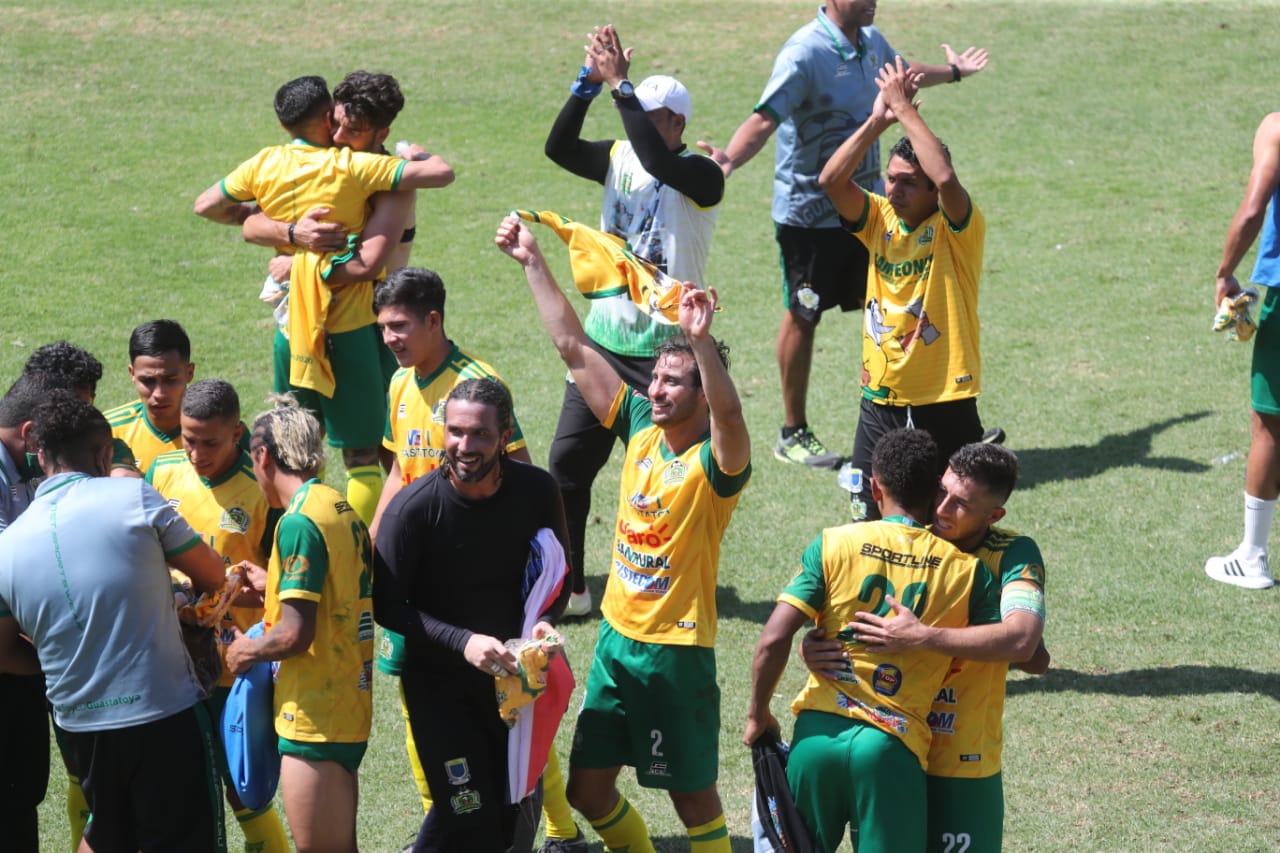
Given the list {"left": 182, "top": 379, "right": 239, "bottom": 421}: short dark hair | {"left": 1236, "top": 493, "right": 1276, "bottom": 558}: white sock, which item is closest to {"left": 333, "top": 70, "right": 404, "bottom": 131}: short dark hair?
{"left": 182, "top": 379, "right": 239, "bottom": 421}: short dark hair

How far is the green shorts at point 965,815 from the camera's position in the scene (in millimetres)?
4668

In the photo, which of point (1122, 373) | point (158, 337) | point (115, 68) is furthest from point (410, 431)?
point (115, 68)

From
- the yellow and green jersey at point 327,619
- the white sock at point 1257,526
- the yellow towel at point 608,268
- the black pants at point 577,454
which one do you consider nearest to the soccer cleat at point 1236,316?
the white sock at point 1257,526

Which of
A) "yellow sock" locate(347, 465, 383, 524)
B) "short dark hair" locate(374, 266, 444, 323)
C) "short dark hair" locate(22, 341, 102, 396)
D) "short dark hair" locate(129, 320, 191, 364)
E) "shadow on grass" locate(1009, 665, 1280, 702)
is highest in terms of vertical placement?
"short dark hair" locate(374, 266, 444, 323)

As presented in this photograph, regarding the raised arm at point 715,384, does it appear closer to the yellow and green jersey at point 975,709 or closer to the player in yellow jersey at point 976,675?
the player in yellow jersey at point 976,675

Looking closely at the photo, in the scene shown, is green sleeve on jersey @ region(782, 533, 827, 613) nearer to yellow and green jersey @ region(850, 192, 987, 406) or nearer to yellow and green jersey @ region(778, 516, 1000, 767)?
yellow and green jersey @ region(778, 516, 1000, 767)

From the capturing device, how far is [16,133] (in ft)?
48.9

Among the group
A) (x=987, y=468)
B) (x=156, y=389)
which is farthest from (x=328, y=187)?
(x=987, y=468)

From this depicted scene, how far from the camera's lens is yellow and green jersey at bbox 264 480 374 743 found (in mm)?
4691

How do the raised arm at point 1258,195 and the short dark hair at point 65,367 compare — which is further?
the raised arm at point 1258,195

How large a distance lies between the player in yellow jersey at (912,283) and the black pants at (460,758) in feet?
8.12

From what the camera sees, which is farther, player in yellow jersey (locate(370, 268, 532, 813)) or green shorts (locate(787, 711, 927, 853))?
player in yellow jersey (locate(370, 268, 532, 813))

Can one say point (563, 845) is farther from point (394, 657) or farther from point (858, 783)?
point (858, 783)

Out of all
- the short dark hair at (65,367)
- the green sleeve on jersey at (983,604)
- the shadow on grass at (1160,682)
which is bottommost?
the shadow on grass at (1160,682)
